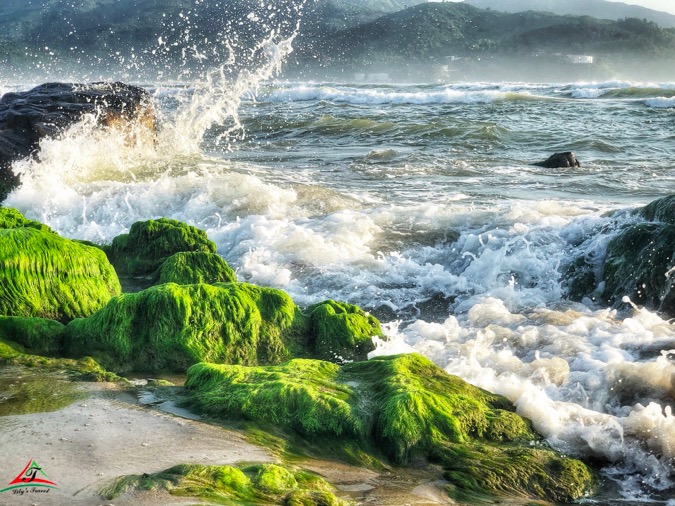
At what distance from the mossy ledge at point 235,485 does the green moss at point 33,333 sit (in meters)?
2.33

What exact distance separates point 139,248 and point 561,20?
102429mm

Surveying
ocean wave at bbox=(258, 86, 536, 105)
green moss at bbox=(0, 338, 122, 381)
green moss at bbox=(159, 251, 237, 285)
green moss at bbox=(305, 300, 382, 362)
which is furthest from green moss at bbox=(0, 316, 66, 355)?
ocean wave at bbox=(258, 86, 536, 105)

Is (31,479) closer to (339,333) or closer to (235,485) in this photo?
(235,485)

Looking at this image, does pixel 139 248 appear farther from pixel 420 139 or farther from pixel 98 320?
pixel 420 139

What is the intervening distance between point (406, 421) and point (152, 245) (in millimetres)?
4395

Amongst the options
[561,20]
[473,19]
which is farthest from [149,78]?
[561,20]

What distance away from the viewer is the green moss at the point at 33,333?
483 cm

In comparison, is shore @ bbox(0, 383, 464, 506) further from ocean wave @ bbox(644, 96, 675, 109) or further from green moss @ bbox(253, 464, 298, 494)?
ocean wave @ bbox(644, 96, 675, 109)

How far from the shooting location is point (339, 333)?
5.49 meters

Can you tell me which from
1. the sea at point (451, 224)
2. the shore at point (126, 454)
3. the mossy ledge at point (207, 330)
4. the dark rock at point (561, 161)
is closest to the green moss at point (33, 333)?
the mossy ledge at point (207, 330)

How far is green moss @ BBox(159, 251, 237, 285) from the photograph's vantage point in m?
6.43

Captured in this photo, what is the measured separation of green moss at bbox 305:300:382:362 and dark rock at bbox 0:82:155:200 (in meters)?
7.34

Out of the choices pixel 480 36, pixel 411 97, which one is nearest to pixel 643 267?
pixel 411 97

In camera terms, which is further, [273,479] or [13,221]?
[13,221]
